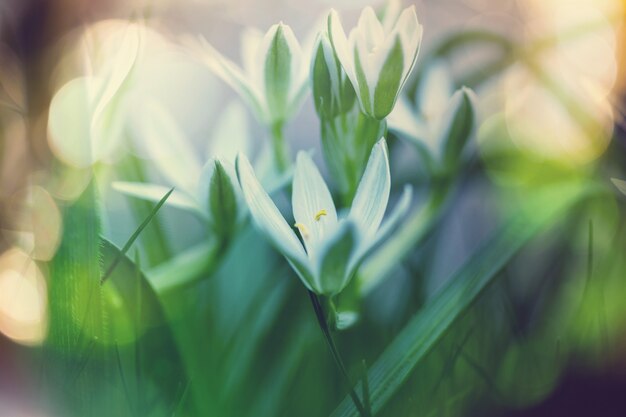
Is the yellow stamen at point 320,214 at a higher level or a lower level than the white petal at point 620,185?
higher

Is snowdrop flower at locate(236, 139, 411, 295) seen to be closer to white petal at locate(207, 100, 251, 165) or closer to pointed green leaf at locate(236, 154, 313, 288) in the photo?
pointed green leaf at locate(236, 154, 313, 288)

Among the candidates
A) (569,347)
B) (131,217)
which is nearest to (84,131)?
(131,217)

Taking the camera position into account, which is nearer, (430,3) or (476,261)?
(476,261)

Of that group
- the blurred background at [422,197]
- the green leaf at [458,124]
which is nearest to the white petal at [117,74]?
the blurred background at [422,197]

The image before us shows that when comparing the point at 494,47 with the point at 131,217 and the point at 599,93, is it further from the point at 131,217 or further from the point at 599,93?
the point at 131,217

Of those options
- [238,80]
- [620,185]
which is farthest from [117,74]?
[620,185]

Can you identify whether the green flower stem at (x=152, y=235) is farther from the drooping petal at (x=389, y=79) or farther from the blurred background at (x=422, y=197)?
the drooping petal at (x=389, y=79)
